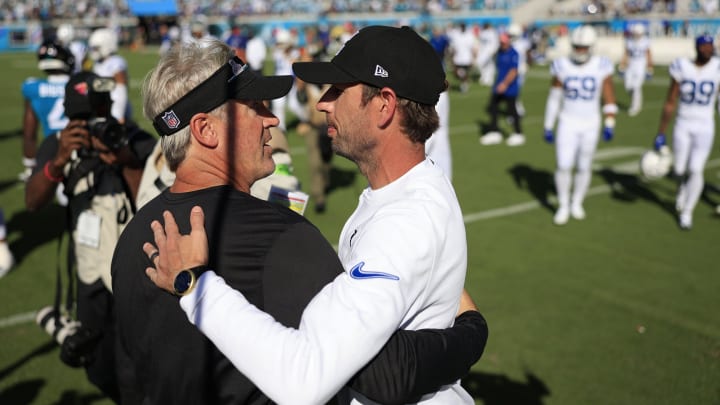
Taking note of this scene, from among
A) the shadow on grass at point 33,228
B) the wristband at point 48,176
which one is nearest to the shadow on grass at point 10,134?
the shadow on grass at point 33,228

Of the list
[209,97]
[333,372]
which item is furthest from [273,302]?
[209,97]

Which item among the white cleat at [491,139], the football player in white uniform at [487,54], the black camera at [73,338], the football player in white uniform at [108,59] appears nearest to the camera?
the black camera at [73,338]

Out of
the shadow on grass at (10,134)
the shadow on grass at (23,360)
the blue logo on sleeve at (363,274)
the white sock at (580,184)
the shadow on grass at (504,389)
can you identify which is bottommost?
the shadow on grass at (10,134)

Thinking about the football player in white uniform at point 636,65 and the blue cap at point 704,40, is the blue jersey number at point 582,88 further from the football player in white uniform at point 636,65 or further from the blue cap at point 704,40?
the football player in white uniform at point 636,65

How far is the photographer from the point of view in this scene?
11.3ft

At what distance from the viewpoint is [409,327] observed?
181 cm

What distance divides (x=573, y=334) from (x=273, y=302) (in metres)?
4.21

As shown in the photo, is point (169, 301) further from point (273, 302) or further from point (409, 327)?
point (409, 327)

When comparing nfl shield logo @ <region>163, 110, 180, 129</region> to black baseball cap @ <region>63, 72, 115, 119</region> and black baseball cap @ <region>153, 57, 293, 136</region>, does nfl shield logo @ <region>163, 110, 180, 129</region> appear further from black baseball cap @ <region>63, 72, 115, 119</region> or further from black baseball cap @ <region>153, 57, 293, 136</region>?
black baseball cap @ <region>63, 72, 115, 119</region>

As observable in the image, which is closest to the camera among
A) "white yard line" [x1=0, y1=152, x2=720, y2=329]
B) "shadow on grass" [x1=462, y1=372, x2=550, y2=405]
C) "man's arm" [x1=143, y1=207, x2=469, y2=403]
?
"man's arm" [x1=143, y1=207, x2=469, y2=403]

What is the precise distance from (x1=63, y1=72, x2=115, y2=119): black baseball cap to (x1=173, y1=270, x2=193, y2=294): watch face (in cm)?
225

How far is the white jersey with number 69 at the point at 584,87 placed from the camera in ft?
25.8

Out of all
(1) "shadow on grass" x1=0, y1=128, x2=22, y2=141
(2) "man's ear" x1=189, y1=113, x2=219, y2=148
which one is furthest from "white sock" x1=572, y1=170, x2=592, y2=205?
(1) "shadow on grass" x1=0, y1=128, x2=22, y2=141

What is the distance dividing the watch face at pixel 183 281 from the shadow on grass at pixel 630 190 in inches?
327
